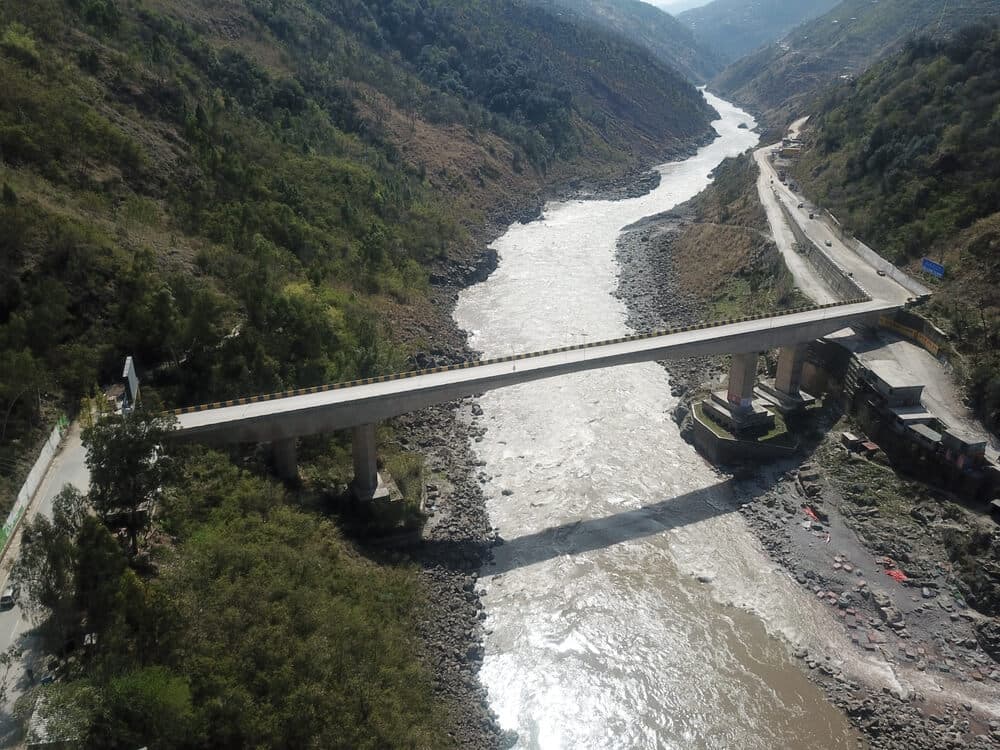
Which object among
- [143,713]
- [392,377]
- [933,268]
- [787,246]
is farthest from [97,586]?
[787,246]

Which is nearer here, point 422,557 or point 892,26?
point 422,557

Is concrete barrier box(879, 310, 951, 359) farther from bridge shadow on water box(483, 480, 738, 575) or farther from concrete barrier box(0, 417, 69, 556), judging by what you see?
concrete barrier box(0, 417, 69, 556)

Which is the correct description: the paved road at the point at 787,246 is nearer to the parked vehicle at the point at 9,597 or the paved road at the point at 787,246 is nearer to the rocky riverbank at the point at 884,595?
the rocky riverbank at the point at 884,595

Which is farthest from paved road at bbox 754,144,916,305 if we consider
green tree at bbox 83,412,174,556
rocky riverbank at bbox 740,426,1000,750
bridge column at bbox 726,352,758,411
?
green tree at bbox 83,412,174,556

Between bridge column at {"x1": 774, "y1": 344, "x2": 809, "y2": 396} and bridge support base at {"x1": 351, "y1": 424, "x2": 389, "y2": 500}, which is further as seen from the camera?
bridge column at {"x1": 774, "y1": 344, "x2": 809, "y2": 396}

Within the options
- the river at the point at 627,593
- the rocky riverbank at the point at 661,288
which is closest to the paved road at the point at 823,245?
the rocky riverbank at the point at 661,288

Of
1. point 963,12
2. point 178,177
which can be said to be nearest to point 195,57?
point 178,177

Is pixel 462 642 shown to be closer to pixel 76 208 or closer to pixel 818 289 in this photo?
pixel 76 208
